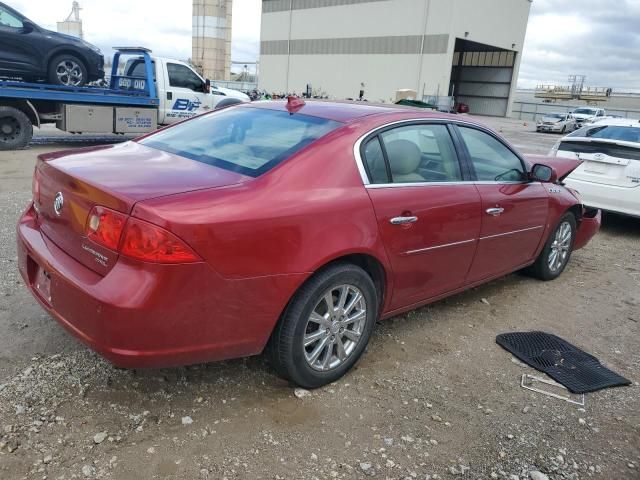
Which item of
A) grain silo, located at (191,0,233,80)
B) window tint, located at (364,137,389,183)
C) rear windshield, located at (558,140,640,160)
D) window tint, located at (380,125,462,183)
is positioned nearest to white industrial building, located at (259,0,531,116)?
grain silo, located at (191,0,233,80)

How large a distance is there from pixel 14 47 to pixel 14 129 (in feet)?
5.29

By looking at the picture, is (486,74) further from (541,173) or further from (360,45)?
(541,173)

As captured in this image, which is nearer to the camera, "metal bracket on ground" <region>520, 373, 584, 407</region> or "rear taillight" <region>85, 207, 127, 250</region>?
"rear taillight" <region>85, 207, 127, 250</region>

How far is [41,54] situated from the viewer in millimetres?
11219

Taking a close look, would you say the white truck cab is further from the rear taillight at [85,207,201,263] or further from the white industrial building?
the white industrial building

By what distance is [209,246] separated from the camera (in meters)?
2.40

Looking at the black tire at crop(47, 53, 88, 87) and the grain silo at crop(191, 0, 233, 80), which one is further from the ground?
the grain silo at crop(191, 0, 233, 80)

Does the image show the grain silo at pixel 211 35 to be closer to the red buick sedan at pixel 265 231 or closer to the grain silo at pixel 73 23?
the grain silo at pixel 73 23

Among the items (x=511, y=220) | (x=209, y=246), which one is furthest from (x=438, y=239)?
(x=209, y=246)

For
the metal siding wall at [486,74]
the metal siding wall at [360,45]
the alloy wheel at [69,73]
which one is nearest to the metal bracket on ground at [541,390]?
the alloy wheel at [69,73]

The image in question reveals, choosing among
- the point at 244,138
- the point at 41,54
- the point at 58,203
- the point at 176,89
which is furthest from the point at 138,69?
the point at 58,203

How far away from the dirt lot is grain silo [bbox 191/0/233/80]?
79.1 metres

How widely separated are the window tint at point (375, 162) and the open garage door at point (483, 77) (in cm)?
5051

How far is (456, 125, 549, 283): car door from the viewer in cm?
395
